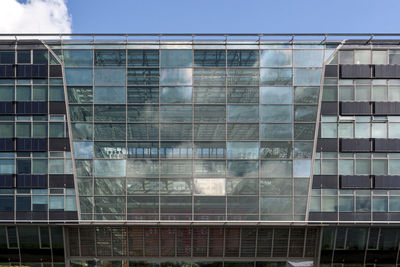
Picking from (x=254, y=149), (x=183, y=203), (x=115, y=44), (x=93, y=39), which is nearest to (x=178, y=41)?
(x=115, y=44)

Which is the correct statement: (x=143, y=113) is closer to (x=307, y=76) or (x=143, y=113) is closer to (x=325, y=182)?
(x=307, y=76)

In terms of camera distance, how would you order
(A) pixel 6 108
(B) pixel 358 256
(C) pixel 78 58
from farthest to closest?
(B) pixel 358 256 → (A) pixel 6 108 → (C) pixel 78 58

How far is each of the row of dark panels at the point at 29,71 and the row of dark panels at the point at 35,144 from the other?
15.4 feet

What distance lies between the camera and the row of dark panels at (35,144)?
20297 mm

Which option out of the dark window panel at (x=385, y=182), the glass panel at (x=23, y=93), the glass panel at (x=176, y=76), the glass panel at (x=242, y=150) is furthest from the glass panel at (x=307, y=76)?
the glass panel at (x=23, y=93)

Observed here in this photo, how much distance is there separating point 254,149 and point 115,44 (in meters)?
12.9

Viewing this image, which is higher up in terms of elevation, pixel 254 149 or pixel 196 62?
pixel 196 62

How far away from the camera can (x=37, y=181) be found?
2034 cm

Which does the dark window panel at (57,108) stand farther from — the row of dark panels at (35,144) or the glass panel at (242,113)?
the glass panel at (242,113)

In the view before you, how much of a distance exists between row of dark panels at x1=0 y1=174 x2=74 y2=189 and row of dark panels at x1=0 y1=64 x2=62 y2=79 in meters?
7.39

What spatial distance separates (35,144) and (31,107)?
277cm

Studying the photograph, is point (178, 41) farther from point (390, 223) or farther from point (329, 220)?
point (390, 223)

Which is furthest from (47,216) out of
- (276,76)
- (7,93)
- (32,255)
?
(276,76)

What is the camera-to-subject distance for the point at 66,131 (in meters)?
20.3
